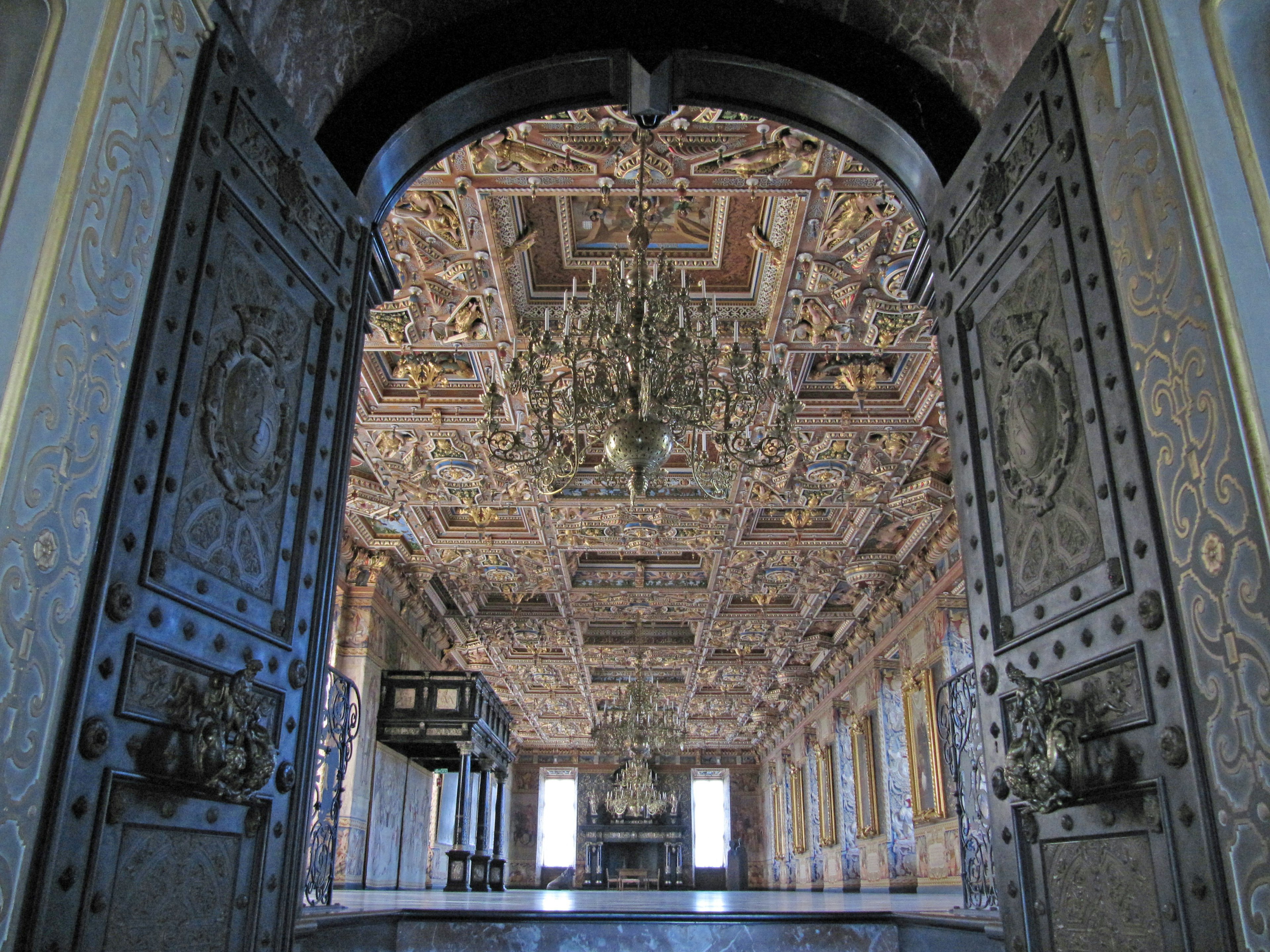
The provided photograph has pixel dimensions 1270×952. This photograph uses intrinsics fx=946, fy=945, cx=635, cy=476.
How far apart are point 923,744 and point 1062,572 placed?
1281 cm

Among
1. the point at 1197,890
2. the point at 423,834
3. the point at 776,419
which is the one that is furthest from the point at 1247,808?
the point at 423,834

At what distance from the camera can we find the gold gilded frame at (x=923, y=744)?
13.8 meters

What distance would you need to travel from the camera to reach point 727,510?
1262cm

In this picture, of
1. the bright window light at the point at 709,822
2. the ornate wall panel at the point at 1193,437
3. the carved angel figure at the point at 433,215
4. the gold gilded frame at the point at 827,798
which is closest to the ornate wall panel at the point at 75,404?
the ornate wall panel at the point at 1193,437

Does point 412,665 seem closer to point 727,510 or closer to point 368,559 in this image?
point 368,559

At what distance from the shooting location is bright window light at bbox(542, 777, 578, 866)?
32.6 meters

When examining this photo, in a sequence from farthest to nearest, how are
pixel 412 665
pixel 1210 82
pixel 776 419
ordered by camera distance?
pixel 412 665 < pixel 776 419 < pixel 1210 82

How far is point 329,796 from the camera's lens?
6.00 m

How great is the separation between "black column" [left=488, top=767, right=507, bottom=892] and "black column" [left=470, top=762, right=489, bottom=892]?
0.84 ft

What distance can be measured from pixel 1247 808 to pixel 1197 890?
315 mm

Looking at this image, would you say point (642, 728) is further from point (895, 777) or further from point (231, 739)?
point (231, 739)

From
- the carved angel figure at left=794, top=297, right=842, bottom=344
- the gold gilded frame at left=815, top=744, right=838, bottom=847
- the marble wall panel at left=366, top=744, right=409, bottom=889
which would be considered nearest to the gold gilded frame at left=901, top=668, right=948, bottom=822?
the gold gilded frame at left=815, top=744, right=838, bottom=847

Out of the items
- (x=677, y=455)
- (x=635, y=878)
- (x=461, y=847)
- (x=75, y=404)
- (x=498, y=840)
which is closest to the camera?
(x=75, y=404)

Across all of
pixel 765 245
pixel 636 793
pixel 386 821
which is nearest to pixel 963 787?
pixel 765 245
